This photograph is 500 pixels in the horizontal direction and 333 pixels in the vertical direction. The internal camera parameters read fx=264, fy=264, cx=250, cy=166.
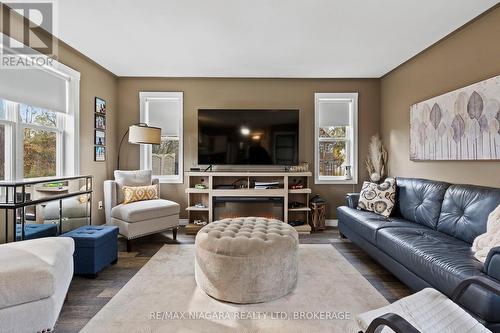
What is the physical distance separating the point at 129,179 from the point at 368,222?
128 inches

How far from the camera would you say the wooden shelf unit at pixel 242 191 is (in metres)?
4.14

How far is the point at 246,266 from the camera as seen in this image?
204 centimetres

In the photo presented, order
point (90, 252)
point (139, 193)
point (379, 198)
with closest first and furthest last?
1. point (90, 252)
2. point (379, 198)
3. point (139, 193)

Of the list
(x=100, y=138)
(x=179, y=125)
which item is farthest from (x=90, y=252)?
(x=179, y=125)

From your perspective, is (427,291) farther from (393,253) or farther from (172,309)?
→ (172,309)

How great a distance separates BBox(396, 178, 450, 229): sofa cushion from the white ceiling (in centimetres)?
169

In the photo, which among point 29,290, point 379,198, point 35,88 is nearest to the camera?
point 29,290

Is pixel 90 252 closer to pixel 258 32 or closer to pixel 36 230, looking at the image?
pixel 36 230

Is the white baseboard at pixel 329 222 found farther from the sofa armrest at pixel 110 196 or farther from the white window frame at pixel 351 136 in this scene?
the sofa armrest at pixel 110 196

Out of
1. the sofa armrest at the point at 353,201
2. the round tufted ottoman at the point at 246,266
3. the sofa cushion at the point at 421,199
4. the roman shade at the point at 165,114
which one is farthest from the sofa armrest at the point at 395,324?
the roman shade at the point at 165,114

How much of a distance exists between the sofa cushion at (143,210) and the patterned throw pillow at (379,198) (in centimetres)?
258

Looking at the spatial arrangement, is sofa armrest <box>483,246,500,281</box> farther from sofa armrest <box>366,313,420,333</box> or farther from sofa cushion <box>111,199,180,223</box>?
sofa cushion <box>111,199,180,223</box>

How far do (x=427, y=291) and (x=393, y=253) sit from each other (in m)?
0.91

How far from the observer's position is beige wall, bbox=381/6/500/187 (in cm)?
A: 247
